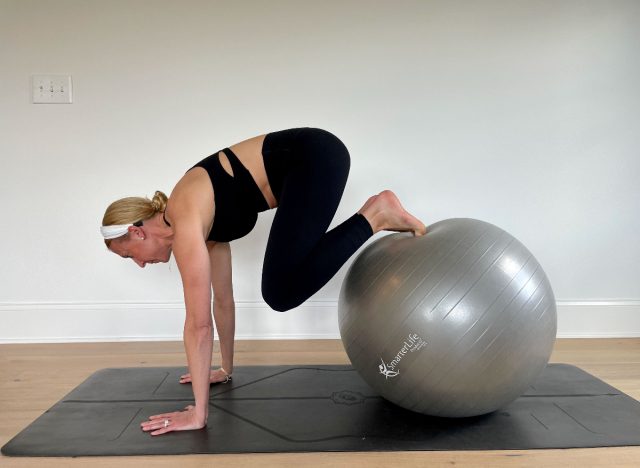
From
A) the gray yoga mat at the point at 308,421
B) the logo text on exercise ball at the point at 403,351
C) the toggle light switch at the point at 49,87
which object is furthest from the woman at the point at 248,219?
the toggle light switch at the point at 49,87

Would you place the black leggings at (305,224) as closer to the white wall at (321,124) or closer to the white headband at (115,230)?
the white headband at (115,230)

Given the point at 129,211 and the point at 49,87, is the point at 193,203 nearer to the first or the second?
the point at 129,211

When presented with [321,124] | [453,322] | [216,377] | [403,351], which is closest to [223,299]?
[216,377]

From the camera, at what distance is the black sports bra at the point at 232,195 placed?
69.0 inches

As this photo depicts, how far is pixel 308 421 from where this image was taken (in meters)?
1.66

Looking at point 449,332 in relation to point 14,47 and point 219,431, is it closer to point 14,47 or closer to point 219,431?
point 219,431

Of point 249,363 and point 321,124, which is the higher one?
point 321,124

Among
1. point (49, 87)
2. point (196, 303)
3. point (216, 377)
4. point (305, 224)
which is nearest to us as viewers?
point (196, 303)

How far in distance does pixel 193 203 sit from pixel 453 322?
90 centimetres

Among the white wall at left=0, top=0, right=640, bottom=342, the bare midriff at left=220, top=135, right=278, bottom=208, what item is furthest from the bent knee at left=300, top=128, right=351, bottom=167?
the white wall at left=0, top=0, right=640, bottom=342

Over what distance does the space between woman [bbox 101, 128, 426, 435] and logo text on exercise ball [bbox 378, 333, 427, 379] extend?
365 millimetres

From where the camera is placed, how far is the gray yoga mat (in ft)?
4.91

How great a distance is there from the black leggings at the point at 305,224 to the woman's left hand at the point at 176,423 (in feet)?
1.48

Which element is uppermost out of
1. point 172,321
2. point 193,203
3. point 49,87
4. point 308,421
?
point 49,87
